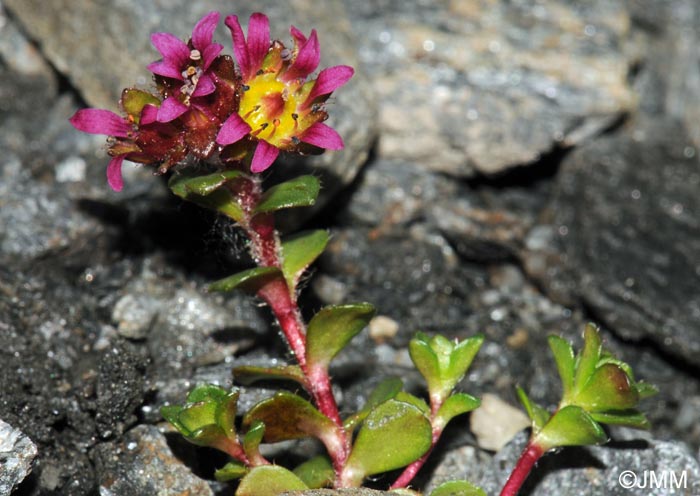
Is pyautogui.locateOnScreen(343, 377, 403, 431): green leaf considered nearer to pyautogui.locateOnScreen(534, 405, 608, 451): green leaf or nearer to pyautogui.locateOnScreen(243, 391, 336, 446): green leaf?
pyautogui.locateOnScreen(243, 391, 336, 446): green leaf

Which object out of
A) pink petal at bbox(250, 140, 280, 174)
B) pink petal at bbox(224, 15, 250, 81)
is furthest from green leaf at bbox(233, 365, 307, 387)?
pink petal at bbox(224, 15, 250, 81)

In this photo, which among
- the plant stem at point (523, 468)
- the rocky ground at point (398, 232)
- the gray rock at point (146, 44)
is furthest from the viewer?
the gray rock at point (146, 44)

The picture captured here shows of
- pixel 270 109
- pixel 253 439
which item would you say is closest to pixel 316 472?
pixel 253 439

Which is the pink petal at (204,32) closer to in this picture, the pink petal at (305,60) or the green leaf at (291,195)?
the pink petal at (305,60)

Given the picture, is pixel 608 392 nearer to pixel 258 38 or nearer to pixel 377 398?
pixel 377 398

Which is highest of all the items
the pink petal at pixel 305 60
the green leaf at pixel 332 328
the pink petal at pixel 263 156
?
the pink petal at pixel 305 60

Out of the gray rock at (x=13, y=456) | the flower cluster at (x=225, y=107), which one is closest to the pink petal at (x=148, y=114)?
the flower cluster at (x=225, y=107)

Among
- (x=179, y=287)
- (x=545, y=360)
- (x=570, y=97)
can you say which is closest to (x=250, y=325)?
(x=179, y=287)
